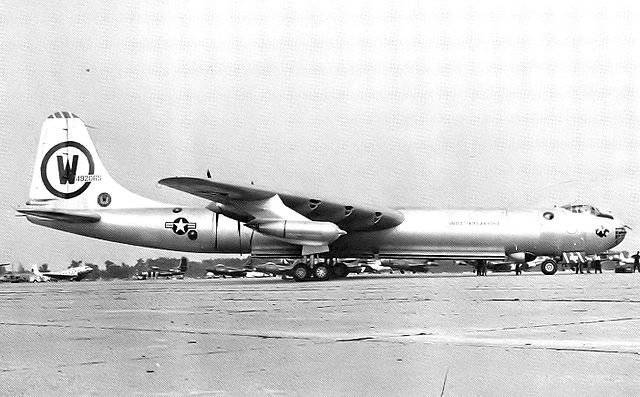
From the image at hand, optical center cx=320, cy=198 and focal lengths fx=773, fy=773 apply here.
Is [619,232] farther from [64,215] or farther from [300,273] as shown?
[64,215]

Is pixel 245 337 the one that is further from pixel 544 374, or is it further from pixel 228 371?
pixel 544 374

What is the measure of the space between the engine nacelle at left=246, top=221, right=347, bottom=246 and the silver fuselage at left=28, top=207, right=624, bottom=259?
3.74 m

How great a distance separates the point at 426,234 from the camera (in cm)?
2961

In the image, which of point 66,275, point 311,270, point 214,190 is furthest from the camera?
point 66,275

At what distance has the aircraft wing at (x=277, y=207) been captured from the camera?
968 inches

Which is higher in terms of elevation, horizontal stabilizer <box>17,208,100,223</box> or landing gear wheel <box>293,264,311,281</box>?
horizontal stabilizer <box>17,208,100,223</box>

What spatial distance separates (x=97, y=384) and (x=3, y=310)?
25.1ft

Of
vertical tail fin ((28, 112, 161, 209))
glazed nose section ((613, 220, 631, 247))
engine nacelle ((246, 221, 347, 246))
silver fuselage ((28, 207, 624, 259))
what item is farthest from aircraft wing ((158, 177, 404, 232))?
glazed nose section ((613, 220, 631, 247))

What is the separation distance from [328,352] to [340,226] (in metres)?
23.9

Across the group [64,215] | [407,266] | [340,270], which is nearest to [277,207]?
[340,270]

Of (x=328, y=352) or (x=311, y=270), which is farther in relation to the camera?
(x=311, y=270)

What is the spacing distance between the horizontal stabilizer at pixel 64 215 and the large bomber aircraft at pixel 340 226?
4 cm

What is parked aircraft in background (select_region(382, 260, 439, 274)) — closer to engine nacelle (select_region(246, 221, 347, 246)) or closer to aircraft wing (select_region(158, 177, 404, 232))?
aircraft wing (select_region(158, 177, 404, 232))

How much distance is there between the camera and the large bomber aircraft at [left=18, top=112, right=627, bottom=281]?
96.1 ft
